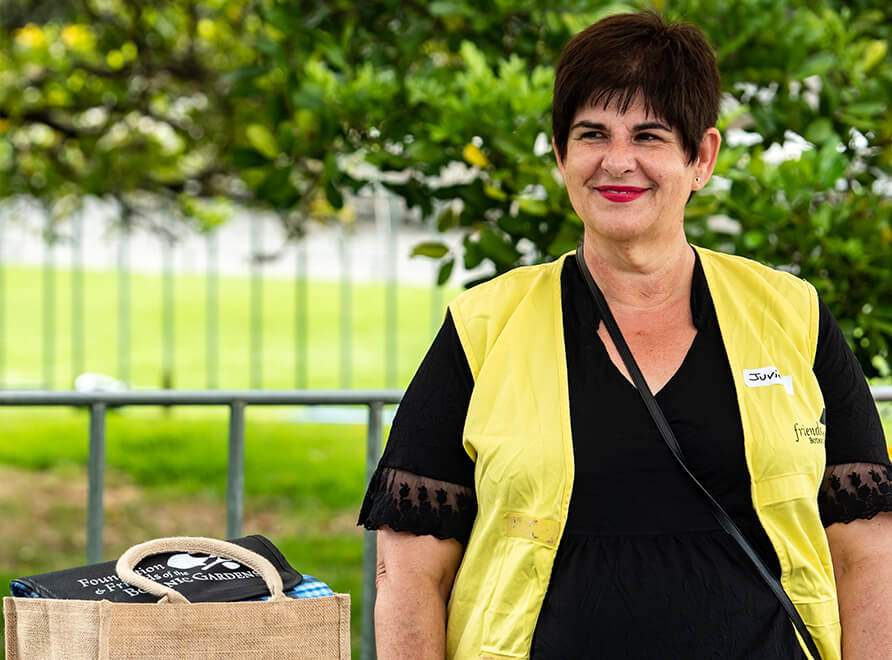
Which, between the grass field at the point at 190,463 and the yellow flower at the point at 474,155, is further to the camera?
the grass field at the point at 190,463

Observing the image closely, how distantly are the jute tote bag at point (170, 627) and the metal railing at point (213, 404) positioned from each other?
3.07ft

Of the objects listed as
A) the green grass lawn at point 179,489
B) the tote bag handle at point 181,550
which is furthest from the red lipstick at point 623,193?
the green grass lawn at point 179,489

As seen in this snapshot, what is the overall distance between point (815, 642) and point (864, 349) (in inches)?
58.9

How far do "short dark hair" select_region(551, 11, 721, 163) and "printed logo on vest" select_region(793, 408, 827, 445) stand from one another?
50 centimetres

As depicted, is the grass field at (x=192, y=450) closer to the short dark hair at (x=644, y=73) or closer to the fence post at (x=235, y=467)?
the fence post at (x=235, y=467)

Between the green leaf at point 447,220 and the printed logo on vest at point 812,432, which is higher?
the green leaf at point 447,220

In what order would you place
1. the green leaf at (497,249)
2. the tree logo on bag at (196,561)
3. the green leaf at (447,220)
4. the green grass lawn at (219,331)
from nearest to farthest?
the tree logo on bag at (196,561) → the green leaf at (497,249) → the green leaf at (447,220) → the green grass lawn at (219,331)

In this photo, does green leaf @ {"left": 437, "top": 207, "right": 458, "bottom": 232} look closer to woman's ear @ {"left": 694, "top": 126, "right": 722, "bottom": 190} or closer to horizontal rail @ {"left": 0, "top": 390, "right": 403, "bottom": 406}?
horizontal rail @ {"left": 0, "top": 390, "right": 403, "bottom": 406}

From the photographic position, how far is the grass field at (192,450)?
619cm

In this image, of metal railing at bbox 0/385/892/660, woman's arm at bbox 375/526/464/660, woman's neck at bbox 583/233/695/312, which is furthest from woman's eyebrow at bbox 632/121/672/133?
metal railing at bbox 0/385/892/660

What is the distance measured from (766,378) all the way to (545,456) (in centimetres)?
42

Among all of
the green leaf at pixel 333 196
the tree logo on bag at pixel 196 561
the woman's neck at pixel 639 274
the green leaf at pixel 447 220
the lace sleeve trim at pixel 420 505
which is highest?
Answer: the green leaf at pixel 333 196

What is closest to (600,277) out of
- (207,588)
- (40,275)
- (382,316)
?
(207,588)

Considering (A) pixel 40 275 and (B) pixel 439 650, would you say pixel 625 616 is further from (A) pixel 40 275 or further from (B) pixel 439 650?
(A) pixel 40 275
